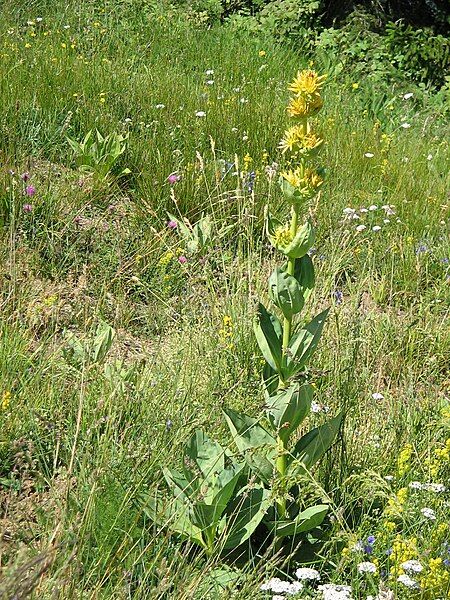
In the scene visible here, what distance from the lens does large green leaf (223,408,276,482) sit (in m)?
2.35

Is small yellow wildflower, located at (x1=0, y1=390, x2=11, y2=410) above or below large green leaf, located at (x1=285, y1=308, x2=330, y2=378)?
below

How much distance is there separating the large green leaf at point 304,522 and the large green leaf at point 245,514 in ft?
0.24

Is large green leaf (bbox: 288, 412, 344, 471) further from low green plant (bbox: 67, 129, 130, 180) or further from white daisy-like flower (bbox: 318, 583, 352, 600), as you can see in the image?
low green plant (bbox: 67, 129, 130, 180)

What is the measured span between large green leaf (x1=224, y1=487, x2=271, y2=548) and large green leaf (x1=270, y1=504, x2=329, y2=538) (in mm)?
73

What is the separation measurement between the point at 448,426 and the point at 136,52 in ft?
14.6

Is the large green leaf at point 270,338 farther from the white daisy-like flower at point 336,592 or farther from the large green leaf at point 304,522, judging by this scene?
the white daisy-like flower at point 336,592

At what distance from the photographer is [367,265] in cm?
409

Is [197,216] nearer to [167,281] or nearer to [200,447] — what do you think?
[167,281]

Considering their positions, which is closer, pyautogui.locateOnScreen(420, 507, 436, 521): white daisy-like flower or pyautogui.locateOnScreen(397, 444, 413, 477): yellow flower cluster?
pyautogui.locateOnScreen(420, 507, 436, 521): white daisy-like flower

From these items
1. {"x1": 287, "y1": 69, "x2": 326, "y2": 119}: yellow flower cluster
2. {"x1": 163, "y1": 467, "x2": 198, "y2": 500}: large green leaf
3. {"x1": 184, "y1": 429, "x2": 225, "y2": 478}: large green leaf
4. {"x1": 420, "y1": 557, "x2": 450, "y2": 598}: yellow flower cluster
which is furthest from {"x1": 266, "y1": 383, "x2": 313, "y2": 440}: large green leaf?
{"x1": 287, "y1": 69, "x2": 326, "y2": 119}: yellow flower cluster

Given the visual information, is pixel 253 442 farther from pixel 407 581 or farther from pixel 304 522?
pixel 407 581

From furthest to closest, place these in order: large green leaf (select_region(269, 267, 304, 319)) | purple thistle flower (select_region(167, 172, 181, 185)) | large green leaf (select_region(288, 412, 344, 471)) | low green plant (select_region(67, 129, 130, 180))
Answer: low green plant (select_region(67, 129, 130, 180)) → purple thistle flower (select_region(167, 172, 181, 185)) → large green leaf (select_region(288, 412, 344, 471)) → large green leaf (select_region(269, 267, 304, 319))

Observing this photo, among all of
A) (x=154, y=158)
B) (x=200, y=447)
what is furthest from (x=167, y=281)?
(x=200, y=447)

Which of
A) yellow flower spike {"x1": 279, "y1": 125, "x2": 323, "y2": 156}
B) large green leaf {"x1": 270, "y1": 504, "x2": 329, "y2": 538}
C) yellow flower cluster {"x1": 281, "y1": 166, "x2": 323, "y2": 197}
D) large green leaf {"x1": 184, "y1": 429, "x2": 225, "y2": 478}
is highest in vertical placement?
yellow flower spike {"x1": 279, "y1": 125, "x2": 323, "y2": 156}
